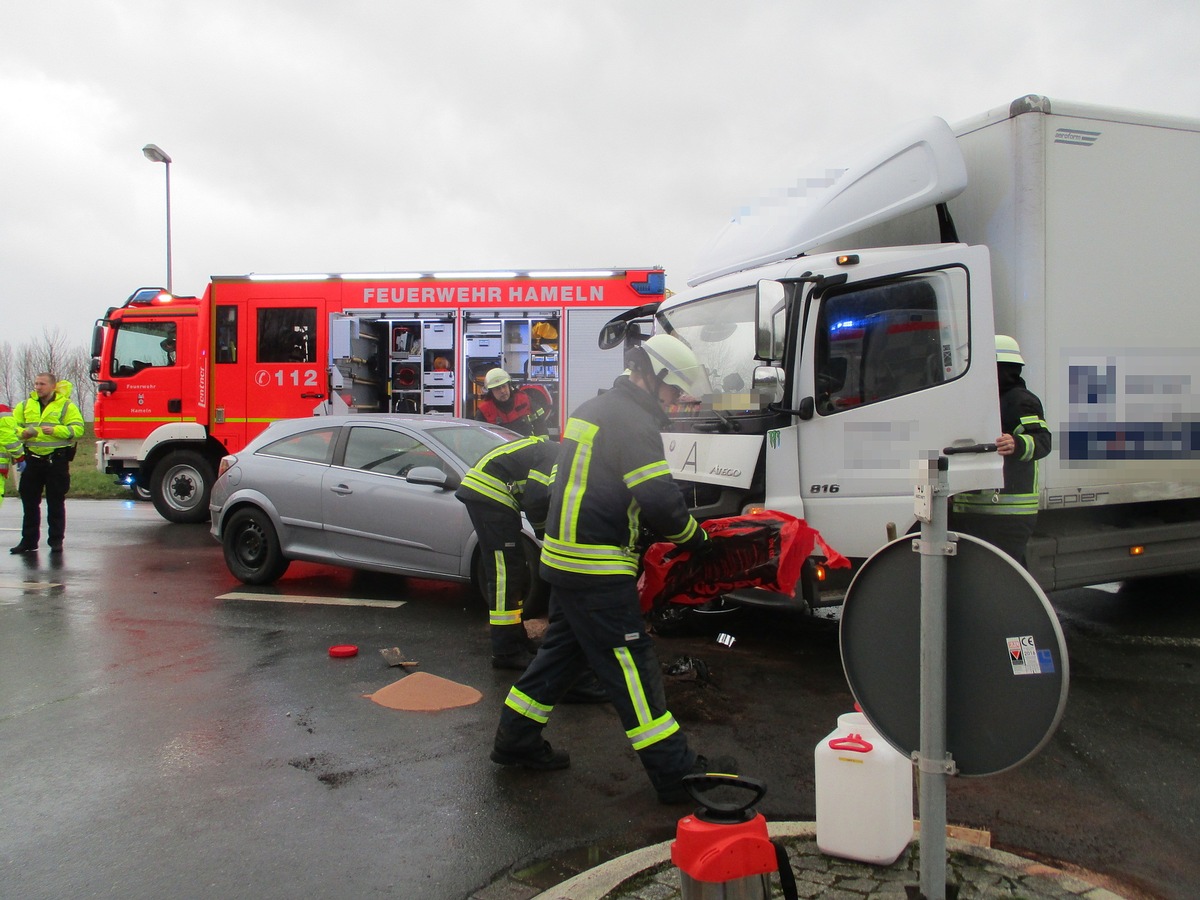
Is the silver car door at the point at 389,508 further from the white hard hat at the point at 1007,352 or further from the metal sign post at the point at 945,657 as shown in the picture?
the metal sign post at the point at 945,657

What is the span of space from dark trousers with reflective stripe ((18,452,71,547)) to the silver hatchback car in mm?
3070

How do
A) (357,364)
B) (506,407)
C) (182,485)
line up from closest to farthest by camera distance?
1. (506,407)
2. (357,364)
3. (182,485)

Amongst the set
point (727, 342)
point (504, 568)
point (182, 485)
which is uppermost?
point (727, 342)

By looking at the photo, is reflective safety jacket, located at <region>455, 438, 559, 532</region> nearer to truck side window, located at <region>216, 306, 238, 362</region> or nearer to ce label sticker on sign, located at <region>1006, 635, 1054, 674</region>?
ce label sticker on sign, located at <region>1006, 635, 1054, 674</region>

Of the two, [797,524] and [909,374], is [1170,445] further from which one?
[797,524]

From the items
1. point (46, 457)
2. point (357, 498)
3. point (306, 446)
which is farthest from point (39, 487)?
point (357, 498)

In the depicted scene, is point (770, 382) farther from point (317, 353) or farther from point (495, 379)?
point (317, 353)

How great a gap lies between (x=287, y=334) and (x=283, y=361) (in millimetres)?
370

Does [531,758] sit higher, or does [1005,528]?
[1005,528]

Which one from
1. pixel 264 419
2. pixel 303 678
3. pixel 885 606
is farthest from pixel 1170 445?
pixel 264 419

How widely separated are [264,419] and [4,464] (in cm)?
303

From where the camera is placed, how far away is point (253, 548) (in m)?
7.77

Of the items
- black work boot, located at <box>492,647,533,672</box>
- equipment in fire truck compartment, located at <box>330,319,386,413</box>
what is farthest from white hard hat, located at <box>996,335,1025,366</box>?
equipment in fire truck compartment, located at <box>330,319,386,413</box>

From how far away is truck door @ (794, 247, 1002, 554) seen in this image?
4.90 metres
